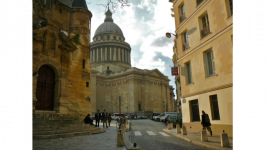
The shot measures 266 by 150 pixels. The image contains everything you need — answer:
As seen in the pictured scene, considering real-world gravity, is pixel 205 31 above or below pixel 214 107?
above

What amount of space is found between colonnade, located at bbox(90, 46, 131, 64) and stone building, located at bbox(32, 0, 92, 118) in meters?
50.7

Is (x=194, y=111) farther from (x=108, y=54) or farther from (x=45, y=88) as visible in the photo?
(x=108, y=54)

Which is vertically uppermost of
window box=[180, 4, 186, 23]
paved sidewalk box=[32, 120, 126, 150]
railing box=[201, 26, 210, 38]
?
window box=[180, 4, 186, 23]

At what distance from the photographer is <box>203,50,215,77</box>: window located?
12.5m

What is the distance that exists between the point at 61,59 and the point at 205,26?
12.7m

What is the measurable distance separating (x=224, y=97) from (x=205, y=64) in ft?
9.46

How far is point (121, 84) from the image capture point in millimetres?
58719

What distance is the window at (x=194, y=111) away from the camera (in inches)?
539

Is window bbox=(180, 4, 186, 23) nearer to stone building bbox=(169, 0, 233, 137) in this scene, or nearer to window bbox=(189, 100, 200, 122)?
stone building bbox=(169, 0, 233, 137)

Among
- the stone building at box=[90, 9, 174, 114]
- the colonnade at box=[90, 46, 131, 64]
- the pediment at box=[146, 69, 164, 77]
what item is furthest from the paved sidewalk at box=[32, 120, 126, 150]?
the colonnade at box=[90, 46, 131, 64]

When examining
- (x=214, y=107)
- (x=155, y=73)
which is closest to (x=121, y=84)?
(x=155, y=73)

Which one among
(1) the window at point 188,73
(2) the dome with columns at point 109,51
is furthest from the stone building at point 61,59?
(2) the dome with columns at point 109,51
